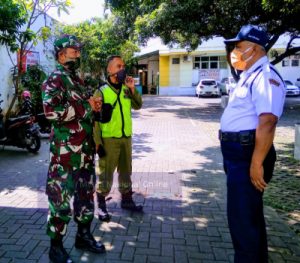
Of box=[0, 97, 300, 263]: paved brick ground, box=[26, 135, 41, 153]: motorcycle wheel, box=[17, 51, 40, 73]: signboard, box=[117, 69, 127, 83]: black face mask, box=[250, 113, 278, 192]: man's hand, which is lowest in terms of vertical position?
box=[0, 97, 300, 263]: paved brick ground

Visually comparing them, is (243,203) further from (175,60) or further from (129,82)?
(175,60)

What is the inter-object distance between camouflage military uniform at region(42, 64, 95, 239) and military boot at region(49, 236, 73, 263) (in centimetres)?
8

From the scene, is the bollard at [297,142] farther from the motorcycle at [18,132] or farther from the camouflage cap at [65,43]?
the camouflage cap at [65,43]

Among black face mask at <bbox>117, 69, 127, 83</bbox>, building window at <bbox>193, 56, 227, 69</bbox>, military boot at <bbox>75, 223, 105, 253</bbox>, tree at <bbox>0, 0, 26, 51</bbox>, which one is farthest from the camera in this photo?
building window at <bbox>193, 56, 227, 69</bbox>

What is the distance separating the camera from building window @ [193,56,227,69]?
3462 cm

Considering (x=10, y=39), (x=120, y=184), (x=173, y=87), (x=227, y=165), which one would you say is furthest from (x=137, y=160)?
(x=173, y=87)

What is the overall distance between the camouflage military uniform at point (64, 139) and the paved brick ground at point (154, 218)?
549mm

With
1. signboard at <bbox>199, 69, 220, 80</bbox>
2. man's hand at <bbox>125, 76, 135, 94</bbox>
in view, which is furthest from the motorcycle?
signboard at <bbox>199, 69, 220, 80</bbox>

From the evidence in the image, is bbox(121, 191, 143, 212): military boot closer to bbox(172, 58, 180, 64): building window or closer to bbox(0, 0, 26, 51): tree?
bbox(0, 0, 26, 51): tree

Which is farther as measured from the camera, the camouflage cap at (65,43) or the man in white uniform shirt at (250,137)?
the camouflage cap at (65,43)

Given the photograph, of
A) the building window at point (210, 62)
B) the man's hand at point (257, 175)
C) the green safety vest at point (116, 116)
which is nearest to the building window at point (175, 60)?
the building window at point (210, 62)

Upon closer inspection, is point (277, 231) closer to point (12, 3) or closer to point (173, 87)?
point (12, 3)

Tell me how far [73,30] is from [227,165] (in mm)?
16819

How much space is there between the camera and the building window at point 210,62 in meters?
34.6
